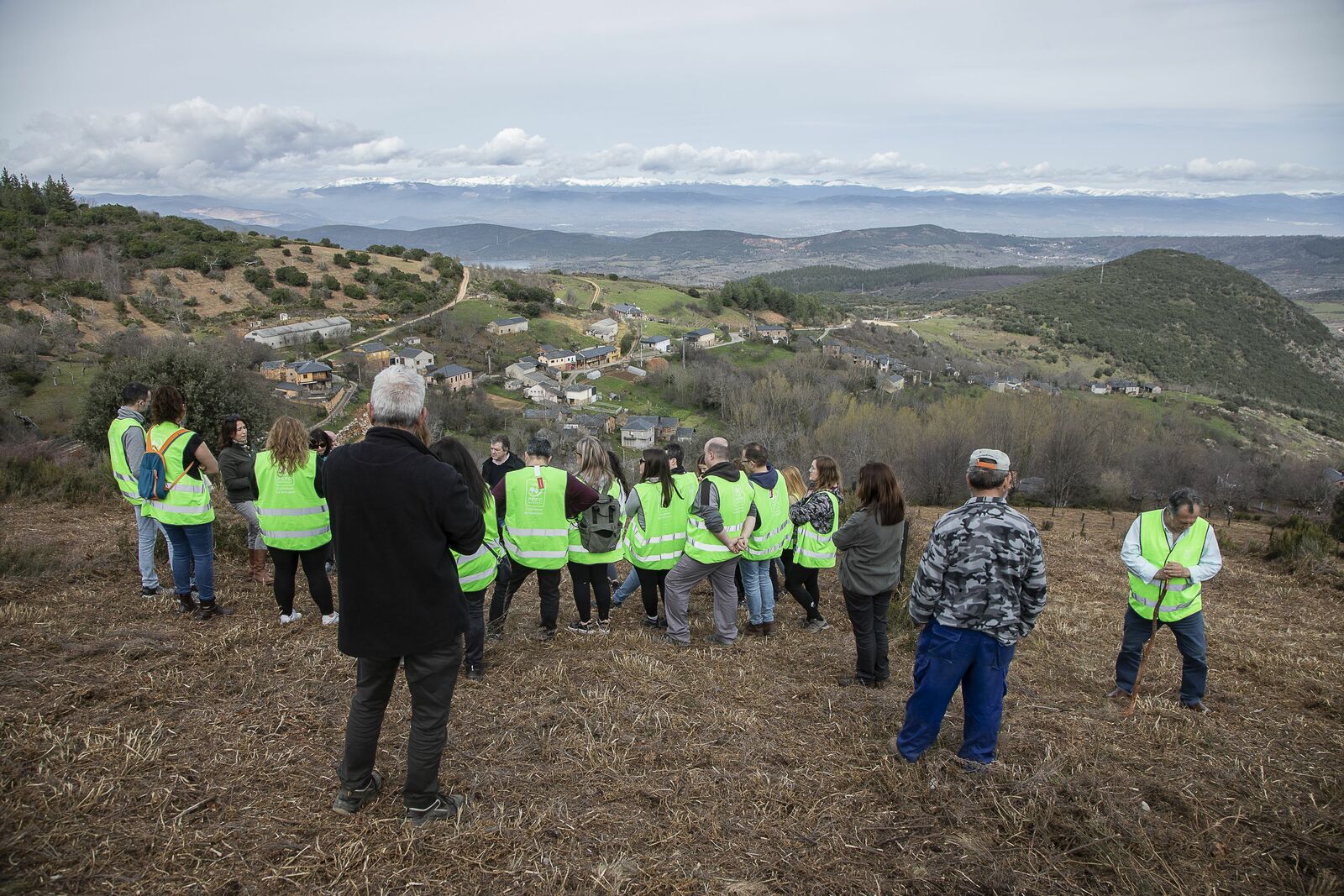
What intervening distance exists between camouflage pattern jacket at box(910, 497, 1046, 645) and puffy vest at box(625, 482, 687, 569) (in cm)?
267

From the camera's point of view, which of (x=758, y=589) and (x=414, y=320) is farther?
(x=414, y=320)

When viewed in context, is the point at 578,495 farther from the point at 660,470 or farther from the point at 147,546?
the point at 147,546

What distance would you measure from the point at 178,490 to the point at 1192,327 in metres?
118

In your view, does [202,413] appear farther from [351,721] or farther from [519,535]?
[351,721]

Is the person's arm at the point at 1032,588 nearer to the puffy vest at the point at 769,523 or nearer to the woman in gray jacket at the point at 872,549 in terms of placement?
the woman in gray jacket at the point at 872,549

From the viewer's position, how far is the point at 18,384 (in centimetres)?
2753

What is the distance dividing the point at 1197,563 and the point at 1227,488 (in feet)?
132

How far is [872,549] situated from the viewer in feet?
16.1

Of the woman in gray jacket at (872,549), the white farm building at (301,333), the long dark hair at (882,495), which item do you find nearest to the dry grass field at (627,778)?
the woman in gray jacket at (872,549)

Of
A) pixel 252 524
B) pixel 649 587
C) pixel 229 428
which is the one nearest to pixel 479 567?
pixel 649 587

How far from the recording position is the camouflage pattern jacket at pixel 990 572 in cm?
348

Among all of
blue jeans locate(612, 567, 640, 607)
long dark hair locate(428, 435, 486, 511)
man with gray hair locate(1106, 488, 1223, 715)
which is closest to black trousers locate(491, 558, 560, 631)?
long dark hair locate(428, 435, 486, 511)

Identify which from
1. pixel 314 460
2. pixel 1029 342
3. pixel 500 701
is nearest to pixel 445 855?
pixel 500 701

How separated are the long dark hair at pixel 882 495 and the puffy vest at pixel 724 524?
3.46 feet
